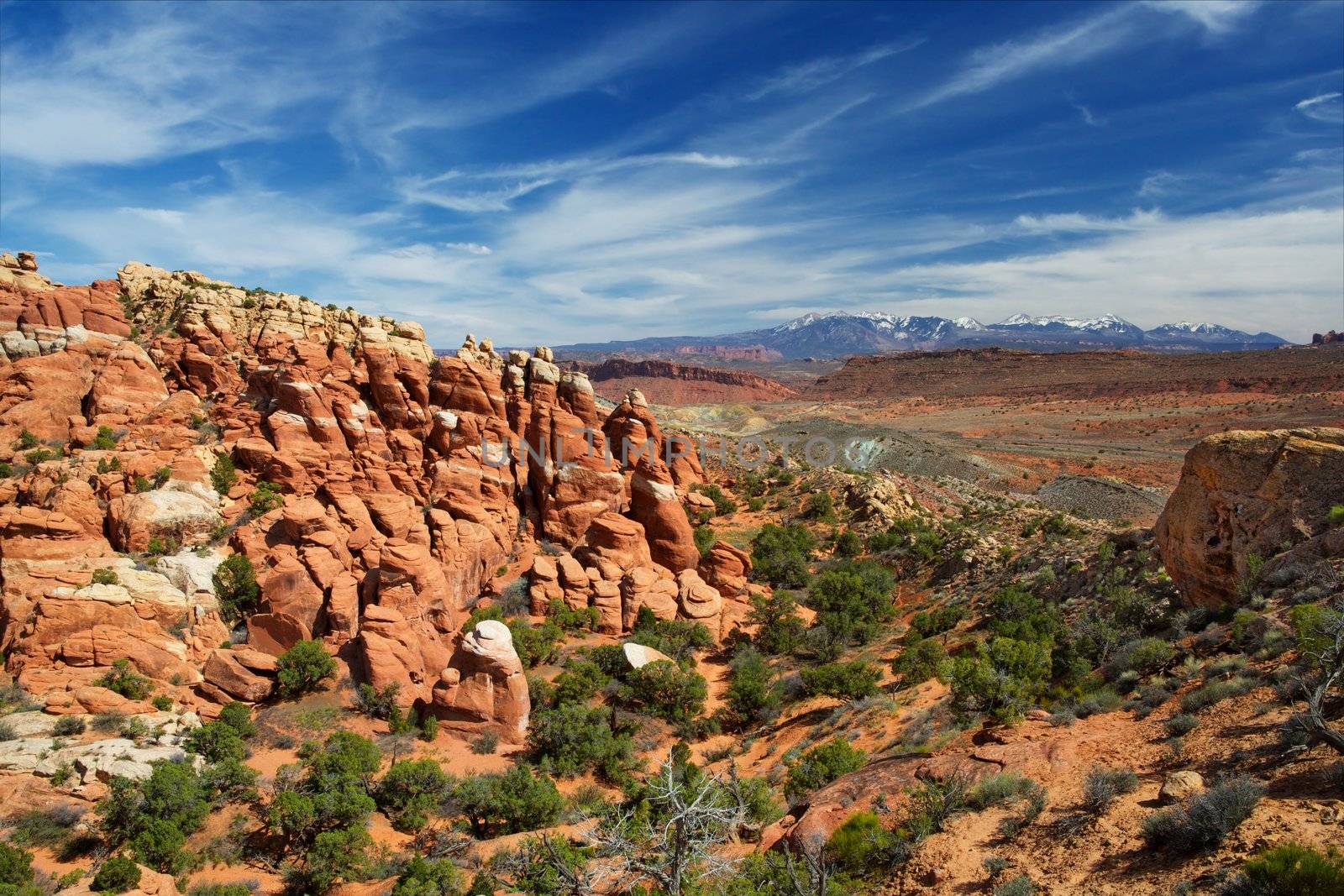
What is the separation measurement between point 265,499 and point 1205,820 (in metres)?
30.7

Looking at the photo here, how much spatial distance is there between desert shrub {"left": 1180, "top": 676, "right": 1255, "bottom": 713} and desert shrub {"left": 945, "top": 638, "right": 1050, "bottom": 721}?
3.52 m

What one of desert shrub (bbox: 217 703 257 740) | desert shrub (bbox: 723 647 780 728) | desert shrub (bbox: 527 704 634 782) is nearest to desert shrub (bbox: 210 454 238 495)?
desert shrub (bbox: 217 703 257 740)

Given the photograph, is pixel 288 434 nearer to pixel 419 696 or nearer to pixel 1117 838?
pixel 419 696

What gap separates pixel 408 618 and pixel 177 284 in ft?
89.3

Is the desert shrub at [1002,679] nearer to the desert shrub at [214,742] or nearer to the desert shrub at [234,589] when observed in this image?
the desert shrub at [214,742]

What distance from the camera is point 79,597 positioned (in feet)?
66.5

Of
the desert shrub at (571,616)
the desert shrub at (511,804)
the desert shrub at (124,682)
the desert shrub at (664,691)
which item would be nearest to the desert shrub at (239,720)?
the desert shrub at (124,682)

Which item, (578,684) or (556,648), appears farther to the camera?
(556,648)

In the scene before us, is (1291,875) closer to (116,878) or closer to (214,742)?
(116,878)

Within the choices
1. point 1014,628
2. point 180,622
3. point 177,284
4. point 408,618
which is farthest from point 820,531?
point 177,284

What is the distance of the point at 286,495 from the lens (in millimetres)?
28078

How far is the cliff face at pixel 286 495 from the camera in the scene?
21.5 meters

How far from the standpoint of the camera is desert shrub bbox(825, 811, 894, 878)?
10859 mm

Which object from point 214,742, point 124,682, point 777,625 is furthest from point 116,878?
point 777,625
